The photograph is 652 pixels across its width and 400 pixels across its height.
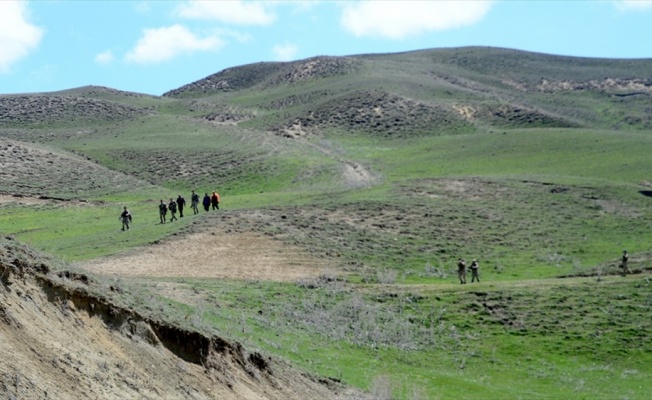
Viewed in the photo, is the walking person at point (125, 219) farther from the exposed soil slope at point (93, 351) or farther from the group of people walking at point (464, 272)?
the exposed soil slope at point (93, 351)

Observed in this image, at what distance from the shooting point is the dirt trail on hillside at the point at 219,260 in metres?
38.2

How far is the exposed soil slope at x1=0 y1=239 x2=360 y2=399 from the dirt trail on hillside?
1629 centimetres

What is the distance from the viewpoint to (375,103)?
116 m

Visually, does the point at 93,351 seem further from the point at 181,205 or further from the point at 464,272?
the point at 181,205

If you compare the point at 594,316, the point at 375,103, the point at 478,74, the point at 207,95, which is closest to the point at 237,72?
the point at 207,95

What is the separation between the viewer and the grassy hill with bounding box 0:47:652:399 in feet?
101

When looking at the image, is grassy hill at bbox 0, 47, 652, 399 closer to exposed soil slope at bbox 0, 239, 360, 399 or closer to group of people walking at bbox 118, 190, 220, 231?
group of people walking at bbox 118, 190, 220, 231

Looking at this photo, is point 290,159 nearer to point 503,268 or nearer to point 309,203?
point 309,203

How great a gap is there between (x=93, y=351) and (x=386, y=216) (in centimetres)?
3827

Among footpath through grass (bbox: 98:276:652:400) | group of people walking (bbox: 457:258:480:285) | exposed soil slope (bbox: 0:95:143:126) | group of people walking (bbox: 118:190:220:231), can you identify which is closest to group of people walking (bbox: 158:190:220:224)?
group of people walking (bbox: 118:190:220:231)

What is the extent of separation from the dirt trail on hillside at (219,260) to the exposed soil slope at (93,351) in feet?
53.4

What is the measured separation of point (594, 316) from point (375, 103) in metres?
81.8

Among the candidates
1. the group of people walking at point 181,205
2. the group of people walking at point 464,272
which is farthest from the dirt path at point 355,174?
the group of people walking at point 464,272

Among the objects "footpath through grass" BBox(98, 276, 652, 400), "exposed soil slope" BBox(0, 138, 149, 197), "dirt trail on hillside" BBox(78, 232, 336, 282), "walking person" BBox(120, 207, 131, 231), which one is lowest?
"footpath through grass" BBox(98, 276, 652, 400)
